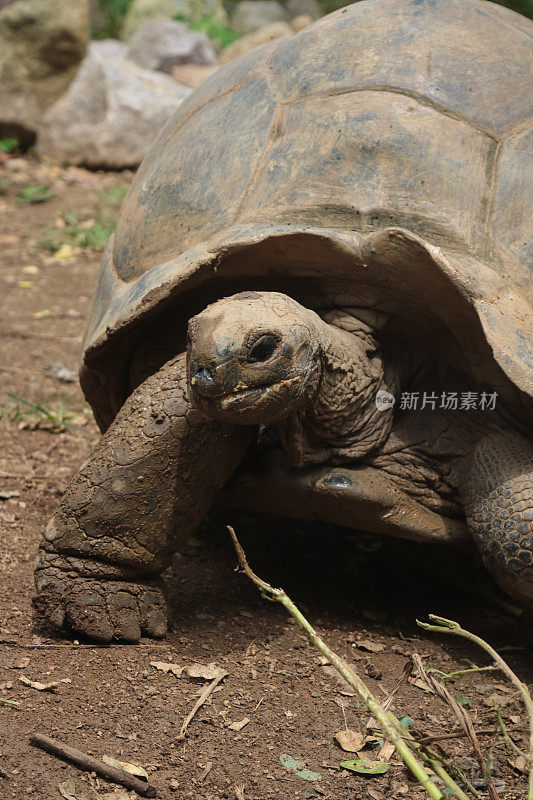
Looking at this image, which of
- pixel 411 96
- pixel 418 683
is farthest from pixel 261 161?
pixel 418 683

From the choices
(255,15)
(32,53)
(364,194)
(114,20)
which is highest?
(255,15)

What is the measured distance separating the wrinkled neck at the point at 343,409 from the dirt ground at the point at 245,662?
63cm

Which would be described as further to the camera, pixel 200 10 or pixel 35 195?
pixel 200 10

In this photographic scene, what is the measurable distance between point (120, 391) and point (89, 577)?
0.91 m

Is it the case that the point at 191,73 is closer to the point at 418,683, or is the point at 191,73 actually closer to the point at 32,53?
the point at 32,53

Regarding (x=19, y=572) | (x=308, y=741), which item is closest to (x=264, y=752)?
(x=308, y=741)

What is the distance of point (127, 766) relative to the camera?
222 centimetres

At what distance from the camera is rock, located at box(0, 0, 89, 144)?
391 inches

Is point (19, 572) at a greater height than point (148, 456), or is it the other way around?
point (148, 456)

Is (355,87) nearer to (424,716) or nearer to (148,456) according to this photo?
(148,456)

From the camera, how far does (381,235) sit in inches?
104

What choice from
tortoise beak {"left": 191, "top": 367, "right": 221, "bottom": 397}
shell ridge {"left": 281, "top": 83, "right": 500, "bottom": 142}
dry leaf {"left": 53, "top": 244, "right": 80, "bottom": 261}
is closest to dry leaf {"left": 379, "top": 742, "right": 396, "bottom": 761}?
tortoise beak {"left": 191, "top": 367, "right": 221, "bottom": 397}

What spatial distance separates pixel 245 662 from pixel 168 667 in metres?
0.25

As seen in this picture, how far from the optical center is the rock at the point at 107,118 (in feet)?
31.7
